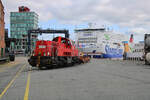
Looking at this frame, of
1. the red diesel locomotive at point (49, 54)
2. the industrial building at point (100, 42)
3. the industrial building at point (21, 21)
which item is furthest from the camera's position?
the industrial building at point (21, 21)

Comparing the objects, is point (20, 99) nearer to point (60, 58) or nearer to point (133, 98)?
point (133, 98)

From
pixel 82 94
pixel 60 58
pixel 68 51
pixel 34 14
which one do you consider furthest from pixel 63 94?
pixel 34 14

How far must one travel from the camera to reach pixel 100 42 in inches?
2574

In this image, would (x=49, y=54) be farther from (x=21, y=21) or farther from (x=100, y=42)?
(x=21, y=21)

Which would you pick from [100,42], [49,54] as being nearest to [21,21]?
[100,42]

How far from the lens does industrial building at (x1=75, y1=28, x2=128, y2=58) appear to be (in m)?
61.0

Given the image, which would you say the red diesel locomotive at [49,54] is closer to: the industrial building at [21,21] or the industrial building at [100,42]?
the industrial building at [100,42]

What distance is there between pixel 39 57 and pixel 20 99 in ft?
35.4

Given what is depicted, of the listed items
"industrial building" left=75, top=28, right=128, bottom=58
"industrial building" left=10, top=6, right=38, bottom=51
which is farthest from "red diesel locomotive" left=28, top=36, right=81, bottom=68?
"industrial building" left=10, top=6, right=38, bottom=51

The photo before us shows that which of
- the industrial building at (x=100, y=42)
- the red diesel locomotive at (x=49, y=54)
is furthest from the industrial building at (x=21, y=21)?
the red diesel locomotive at (x=49, y=54)

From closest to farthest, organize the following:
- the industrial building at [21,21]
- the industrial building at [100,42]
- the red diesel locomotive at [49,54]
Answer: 1. the red diesel locomotive at [49,54]
2. the industrial building at [100,42]
3. the industrial building at [21,21]

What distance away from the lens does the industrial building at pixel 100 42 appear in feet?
200

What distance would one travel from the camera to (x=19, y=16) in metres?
122

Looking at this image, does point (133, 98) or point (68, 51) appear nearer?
point (133, 98)
